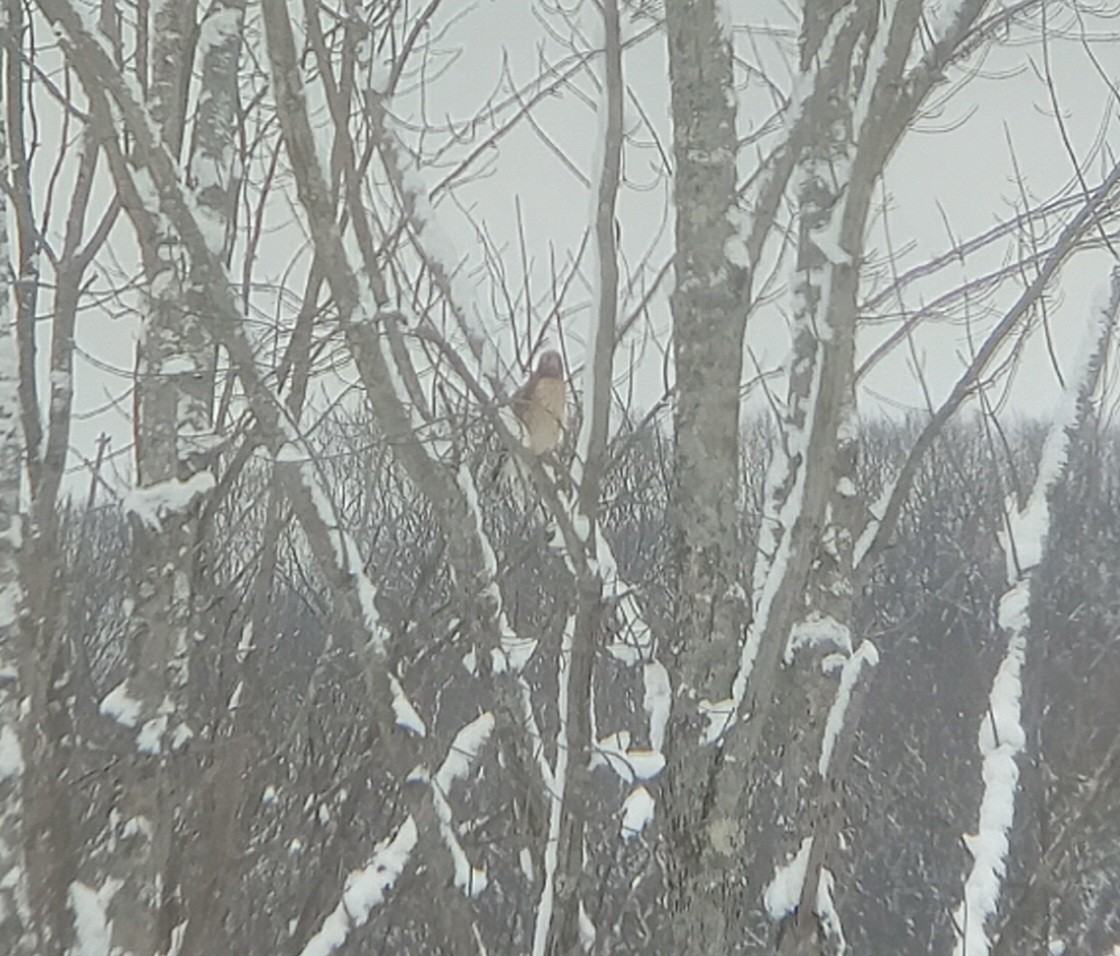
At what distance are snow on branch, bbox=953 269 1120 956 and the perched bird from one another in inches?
30.7

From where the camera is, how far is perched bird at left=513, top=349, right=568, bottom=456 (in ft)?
7.64

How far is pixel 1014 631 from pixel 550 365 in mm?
1150

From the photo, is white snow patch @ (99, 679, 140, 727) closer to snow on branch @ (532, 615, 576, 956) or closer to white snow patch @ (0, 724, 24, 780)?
white snow patch @ (0, 724, 24, 780)

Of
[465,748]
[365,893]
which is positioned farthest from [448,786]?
[365,893]

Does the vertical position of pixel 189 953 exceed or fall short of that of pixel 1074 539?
it exceeds it

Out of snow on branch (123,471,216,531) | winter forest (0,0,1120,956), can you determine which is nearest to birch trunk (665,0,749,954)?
winter forest (0,0,1120,956)

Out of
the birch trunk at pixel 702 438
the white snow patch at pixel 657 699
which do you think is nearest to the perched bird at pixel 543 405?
the birch trunk at pixel 702 438

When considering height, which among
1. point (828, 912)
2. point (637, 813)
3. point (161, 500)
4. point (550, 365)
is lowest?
point (828, 912)

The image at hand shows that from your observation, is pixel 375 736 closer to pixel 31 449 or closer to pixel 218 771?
pixel 218 771

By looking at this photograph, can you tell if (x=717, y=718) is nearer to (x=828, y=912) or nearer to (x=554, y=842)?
(x=554, y=842)

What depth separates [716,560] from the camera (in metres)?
1.98

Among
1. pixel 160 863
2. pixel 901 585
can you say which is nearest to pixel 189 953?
pixel 160 863

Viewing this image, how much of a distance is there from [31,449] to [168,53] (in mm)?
974

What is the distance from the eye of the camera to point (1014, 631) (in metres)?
2.25
